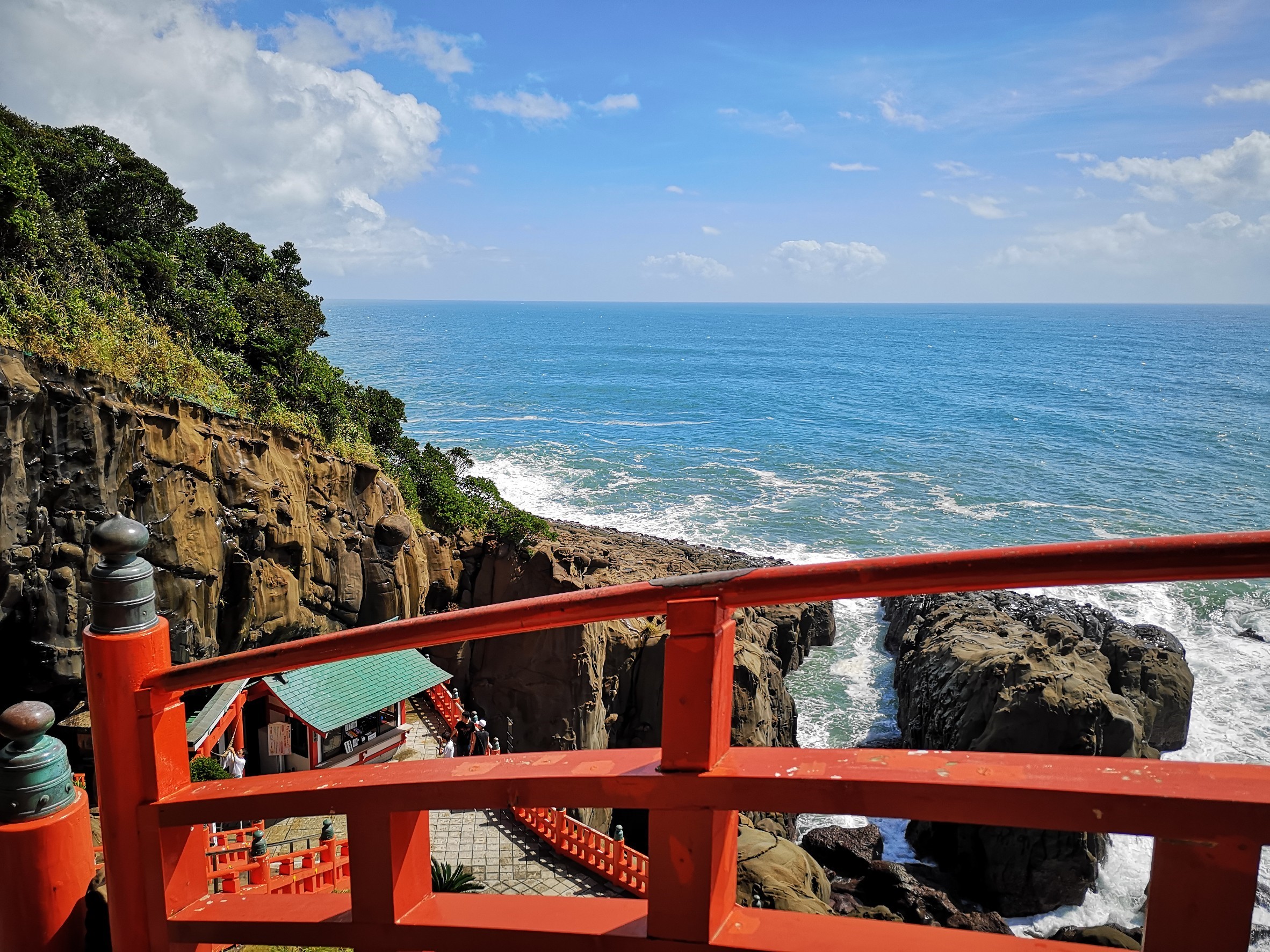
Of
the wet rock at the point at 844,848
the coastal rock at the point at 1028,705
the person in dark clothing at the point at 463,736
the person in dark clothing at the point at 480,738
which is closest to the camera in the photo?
the person in dark clothing at the point at 480,738

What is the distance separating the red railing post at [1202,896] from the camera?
1.40 metres

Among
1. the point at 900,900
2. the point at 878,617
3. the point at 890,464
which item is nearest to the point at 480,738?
the point at 900,900

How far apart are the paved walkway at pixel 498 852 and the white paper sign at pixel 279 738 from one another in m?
1.35

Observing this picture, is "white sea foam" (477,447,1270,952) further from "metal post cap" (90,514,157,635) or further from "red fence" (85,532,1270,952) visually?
"metal post cap" (90,514,157,635)

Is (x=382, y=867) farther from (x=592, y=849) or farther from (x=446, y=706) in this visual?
(x=446, y=706)

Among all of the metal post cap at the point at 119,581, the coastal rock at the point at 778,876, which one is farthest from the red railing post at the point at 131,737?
the coastal rock at the point at 778,876

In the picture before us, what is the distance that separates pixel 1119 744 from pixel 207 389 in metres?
18.8

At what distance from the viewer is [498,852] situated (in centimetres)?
1116

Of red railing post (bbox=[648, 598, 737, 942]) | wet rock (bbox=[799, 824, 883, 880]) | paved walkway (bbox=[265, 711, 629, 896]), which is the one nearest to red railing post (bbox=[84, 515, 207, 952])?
red railing post (bbox=[648, 598, 737, 942])

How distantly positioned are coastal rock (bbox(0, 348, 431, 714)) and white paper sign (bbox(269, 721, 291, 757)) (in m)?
1.58

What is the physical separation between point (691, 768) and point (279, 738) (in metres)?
13.6

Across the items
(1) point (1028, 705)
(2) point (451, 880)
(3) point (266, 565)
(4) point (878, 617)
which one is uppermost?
(3) point (266, 565)

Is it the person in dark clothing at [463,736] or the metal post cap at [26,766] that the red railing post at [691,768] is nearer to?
the metal post cap at [26,766]

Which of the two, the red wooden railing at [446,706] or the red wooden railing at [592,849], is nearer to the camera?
the red wooden railing at [592,849]
